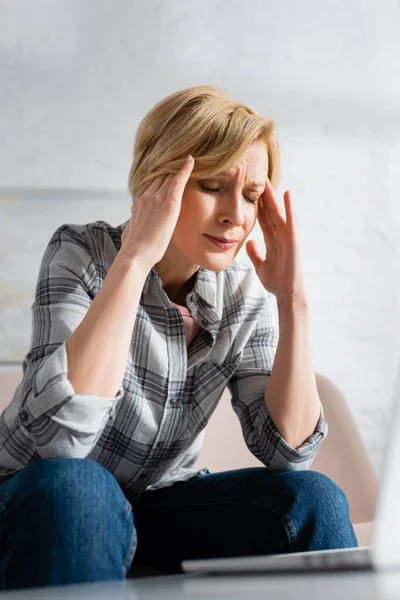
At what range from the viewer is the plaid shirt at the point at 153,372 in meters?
1.15

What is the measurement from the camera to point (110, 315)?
1.12 metres

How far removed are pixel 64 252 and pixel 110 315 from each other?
0.22 metres

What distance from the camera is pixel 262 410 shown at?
134 cm

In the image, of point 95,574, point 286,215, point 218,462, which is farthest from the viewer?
point 218,462

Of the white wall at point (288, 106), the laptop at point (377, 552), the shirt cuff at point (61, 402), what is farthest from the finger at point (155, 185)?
the white wall at point (288, 106)

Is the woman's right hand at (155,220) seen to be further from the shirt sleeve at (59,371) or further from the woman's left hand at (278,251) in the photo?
the woman's left hand at (278,251)

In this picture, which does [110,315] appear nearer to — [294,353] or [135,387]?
[135,387]

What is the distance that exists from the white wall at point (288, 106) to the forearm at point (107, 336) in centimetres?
141

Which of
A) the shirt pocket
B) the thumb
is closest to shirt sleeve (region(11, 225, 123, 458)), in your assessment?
the shirt pocket

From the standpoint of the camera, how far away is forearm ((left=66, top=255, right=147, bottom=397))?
42.7 inches

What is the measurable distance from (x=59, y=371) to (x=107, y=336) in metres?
0.09

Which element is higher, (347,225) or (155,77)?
(155,77)

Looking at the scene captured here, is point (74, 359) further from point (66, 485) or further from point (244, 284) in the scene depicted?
point (244, 284)

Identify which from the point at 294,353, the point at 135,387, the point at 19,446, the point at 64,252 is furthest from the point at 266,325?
the point at 19,446
